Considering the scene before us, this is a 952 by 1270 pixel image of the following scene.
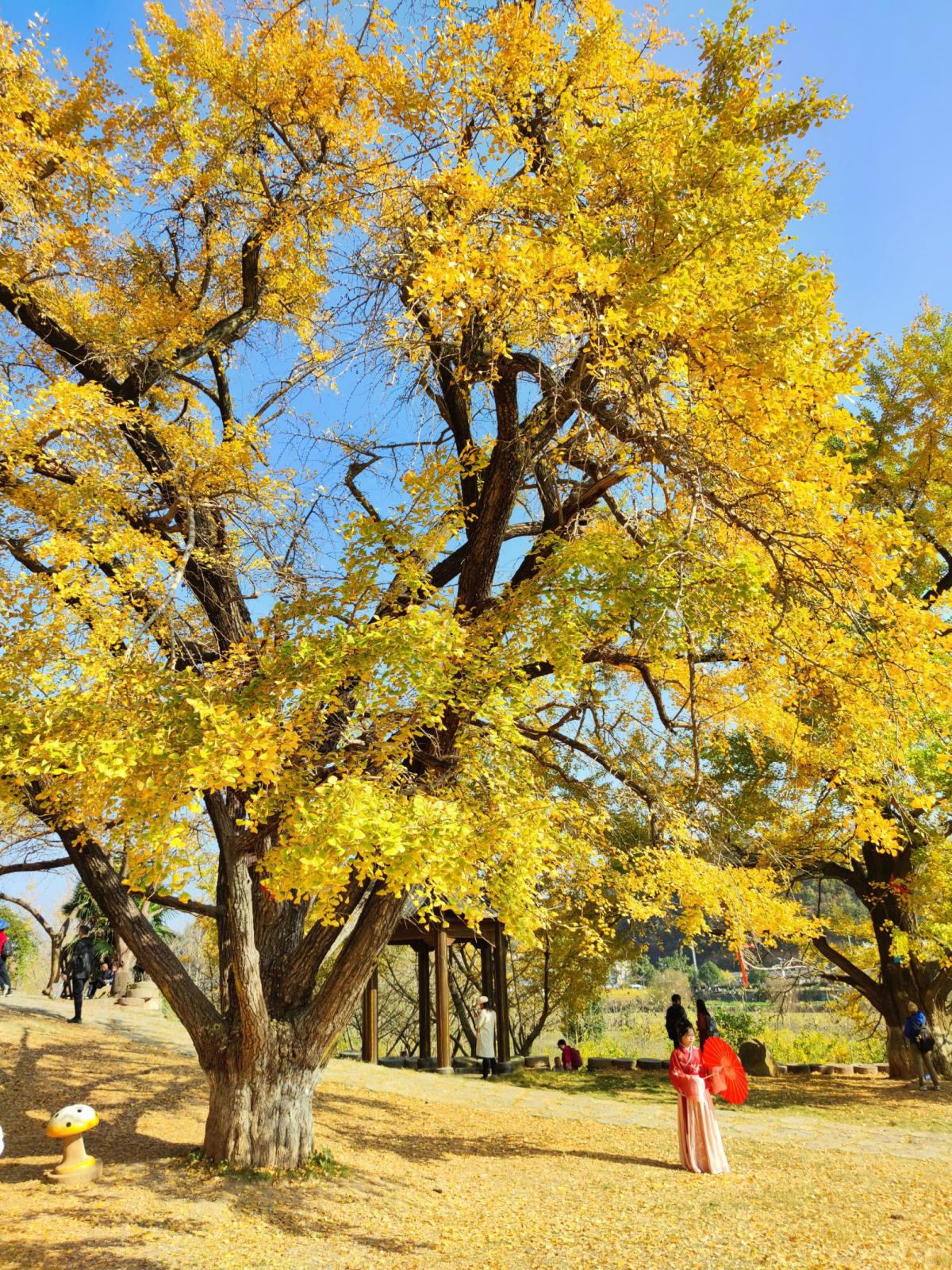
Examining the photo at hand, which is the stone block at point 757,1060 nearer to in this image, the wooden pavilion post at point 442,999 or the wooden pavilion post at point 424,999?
the wooden pavilion post at point 442,999

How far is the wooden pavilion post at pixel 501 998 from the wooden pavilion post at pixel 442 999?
111 cm

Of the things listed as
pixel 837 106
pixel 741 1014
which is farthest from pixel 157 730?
pixel 741 1014

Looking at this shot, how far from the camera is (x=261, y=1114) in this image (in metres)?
6.48

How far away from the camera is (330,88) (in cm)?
736

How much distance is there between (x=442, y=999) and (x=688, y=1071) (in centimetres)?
727

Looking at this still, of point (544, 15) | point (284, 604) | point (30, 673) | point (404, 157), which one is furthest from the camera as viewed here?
point (544, 15)

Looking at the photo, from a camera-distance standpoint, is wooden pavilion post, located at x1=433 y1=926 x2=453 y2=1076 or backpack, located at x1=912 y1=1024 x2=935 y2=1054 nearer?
backpack, located at x1=912 y1=1024 x2=935 y2=1054

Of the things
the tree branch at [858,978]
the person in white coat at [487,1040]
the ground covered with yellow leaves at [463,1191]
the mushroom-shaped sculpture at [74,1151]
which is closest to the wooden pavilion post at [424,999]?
the person in white coat at [487,1040]

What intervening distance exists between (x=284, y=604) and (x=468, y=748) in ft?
6.16

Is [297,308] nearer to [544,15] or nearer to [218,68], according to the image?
[218,68]

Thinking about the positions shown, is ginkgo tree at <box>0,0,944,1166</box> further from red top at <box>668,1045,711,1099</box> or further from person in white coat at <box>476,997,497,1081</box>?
person in white coat at <box>476,997,497,1081</box>

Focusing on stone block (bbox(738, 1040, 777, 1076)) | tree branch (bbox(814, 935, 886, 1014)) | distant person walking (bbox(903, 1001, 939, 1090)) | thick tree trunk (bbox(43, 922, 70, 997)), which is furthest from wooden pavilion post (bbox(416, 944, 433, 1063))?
distant person walking (bbox(903, 1001, 939, 1090))

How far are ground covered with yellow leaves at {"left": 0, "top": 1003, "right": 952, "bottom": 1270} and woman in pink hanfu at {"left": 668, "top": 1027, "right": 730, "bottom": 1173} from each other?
207mm

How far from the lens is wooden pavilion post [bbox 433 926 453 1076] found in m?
13.9
